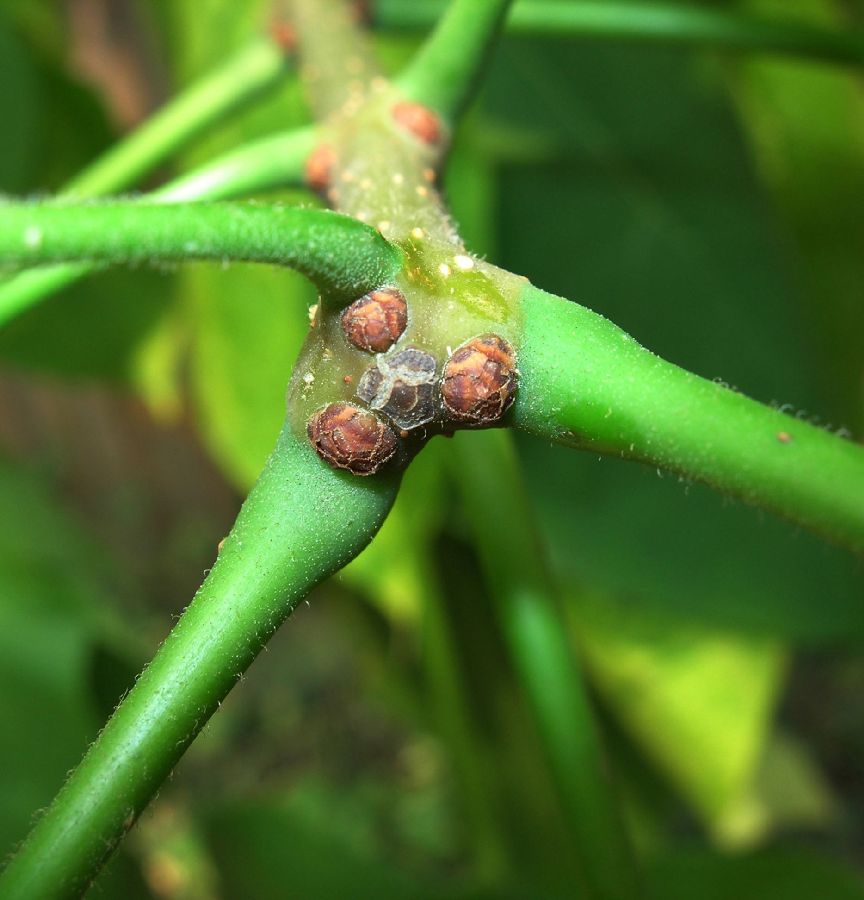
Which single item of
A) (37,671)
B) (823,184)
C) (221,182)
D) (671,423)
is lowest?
(37,671)

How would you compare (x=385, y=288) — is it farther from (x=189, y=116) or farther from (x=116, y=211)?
(x=189, y=116)

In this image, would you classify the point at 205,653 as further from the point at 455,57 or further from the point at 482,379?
the point at 455,57

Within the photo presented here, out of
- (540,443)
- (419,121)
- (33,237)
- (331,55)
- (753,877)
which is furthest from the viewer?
(540,443)

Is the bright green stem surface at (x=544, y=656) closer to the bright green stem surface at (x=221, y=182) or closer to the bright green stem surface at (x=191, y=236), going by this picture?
the bright green stem surface at (x=221, y=182)

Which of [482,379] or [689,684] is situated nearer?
[482,379]

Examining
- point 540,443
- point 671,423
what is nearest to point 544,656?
point 671,423

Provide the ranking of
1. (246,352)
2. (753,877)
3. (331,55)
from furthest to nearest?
(246,352)
(753,877)
(331,55)
